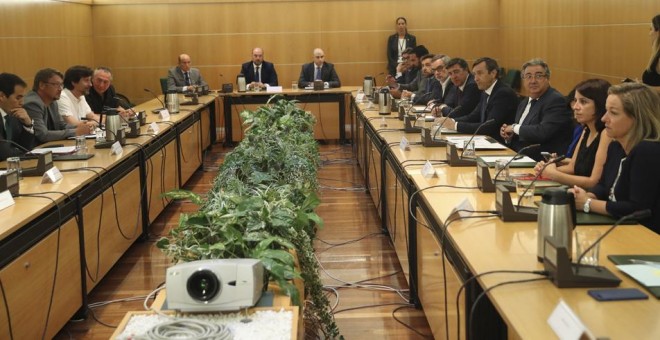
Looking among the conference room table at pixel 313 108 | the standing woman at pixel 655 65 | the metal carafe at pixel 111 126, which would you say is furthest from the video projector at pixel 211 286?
the conference room table at pixel 313 108

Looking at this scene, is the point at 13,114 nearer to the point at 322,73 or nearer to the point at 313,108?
the point at 313,108

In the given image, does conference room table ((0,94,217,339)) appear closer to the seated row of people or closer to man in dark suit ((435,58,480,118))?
man in dark suit ((435,58,480,118))

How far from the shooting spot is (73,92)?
273 inches

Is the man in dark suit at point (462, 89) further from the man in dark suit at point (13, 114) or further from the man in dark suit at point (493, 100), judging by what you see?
the man in dark suit at point (13, 114)

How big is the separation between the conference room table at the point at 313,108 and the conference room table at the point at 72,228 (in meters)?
3.66

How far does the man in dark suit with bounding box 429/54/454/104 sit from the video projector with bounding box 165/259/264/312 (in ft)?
18.6

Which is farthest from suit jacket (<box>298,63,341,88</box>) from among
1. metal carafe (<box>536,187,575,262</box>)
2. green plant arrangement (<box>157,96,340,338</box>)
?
metal carafe (<box>536,187,575,262</box>)

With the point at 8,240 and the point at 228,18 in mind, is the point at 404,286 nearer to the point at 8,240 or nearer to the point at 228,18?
the point at 8,240

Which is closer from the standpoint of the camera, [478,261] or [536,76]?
[478,261]

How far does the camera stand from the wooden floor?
3.98 m

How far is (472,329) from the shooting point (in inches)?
95.8

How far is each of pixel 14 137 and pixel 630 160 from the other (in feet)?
13.1

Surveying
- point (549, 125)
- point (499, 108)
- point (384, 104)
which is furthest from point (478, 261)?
point (384, 104)

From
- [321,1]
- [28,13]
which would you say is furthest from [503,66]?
[28,13]
